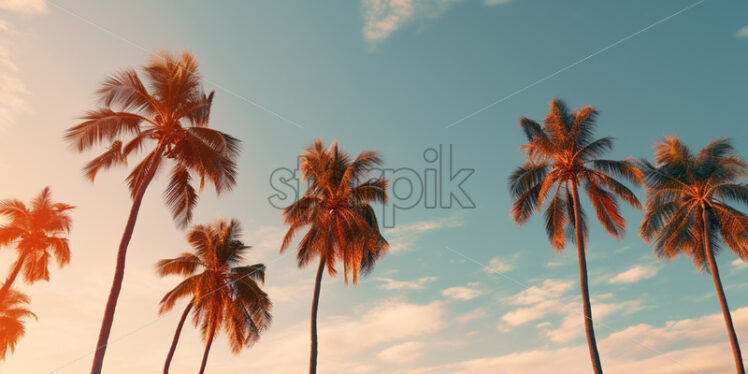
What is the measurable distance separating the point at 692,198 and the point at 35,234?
46.0 meters

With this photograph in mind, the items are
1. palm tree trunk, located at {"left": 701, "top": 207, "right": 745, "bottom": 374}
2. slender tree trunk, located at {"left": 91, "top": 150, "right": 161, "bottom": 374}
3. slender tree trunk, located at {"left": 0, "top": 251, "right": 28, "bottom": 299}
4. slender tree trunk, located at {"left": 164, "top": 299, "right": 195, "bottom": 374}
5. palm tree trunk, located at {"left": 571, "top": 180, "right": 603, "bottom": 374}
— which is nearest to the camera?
slender tree trunk, located at {"left": 91, "top": 150, "right": 161, "bottom": 374}

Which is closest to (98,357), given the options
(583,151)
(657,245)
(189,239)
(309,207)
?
(309,207)

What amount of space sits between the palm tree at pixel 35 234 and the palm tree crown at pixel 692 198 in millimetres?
42304

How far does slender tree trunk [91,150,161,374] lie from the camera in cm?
1320

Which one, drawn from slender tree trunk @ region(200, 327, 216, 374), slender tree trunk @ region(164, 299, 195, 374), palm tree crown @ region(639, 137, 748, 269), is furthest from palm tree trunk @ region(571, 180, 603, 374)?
slender tree trunk @ region(164, 299, 195, 374)

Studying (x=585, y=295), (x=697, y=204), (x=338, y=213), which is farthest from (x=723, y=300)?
(x=338, y=213)

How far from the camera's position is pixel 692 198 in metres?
28.7

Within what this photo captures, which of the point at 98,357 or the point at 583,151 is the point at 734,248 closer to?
the point at 583,151

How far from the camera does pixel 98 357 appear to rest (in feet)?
43.1

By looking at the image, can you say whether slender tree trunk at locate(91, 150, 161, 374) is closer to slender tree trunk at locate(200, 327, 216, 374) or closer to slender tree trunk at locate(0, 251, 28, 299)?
slender tree trunk at locate(200, 327, 216, 374)

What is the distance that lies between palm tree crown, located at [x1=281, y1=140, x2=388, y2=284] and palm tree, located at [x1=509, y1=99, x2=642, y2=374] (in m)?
8.94

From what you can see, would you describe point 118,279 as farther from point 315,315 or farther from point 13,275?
point 13,275

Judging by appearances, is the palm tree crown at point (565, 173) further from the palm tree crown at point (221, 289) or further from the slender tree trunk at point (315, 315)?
the palm tree crown at point (221, 289)

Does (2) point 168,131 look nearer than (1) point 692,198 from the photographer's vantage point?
Yes
